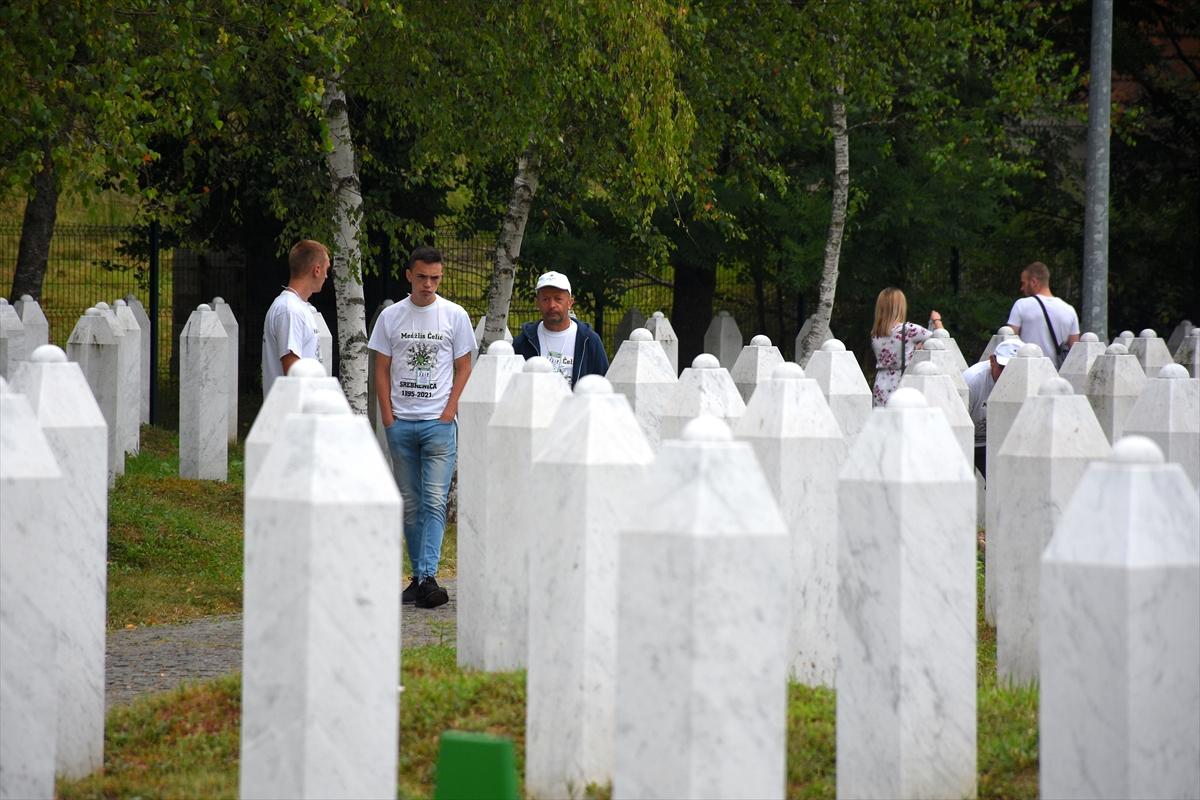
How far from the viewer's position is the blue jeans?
385 inches

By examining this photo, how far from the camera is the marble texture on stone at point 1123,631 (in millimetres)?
4133

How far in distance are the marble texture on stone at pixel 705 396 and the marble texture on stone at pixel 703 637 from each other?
3715mm

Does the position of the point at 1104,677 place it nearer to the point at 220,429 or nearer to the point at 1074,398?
the point at 1074,398

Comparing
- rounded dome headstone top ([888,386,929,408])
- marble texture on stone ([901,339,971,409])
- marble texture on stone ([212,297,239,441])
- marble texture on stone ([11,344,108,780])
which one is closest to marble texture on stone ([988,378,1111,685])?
rounded dome headstone top ([888,386,929,408])

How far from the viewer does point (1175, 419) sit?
785cm

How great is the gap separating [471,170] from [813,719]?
45.6 feet

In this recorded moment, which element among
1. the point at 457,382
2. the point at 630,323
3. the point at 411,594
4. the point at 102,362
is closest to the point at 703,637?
the point at 411,594

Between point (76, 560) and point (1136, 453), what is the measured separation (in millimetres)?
3176

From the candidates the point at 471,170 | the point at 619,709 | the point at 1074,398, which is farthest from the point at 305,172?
the point at 619,709

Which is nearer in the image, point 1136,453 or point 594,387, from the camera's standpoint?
point 1136,453

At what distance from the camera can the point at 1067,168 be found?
27047 mm

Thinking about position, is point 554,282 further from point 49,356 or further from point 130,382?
point 130,382

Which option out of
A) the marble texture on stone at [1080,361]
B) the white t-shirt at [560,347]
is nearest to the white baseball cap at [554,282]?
A: the white t-shirt at [560,347]

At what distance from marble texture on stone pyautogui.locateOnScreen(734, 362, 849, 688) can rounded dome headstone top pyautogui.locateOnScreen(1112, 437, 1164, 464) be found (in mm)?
2192
